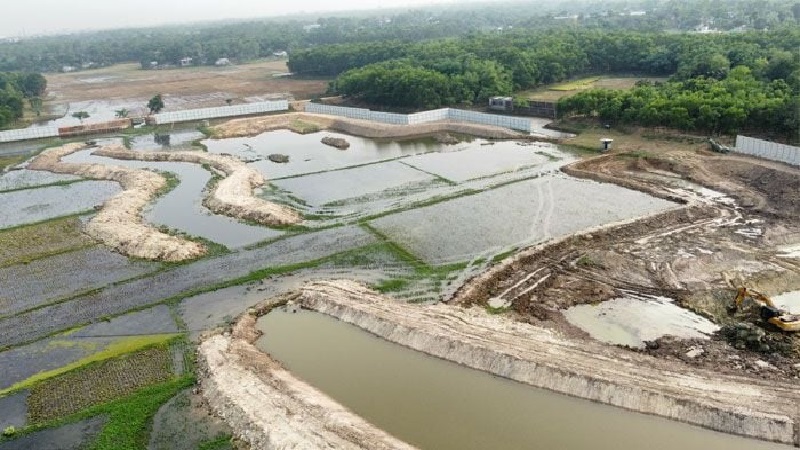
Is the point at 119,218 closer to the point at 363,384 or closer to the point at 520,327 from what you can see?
the point at 363,384

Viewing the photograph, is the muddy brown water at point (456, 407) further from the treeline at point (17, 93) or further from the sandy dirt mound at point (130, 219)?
the treeline at point (17, 93)

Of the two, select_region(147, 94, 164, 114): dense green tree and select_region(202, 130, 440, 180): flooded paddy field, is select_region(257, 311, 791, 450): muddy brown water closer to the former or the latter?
select_region(202, 130, 440, 180): flooded paddy field

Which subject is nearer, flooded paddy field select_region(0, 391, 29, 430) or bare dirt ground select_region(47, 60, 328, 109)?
flooded paddy field select_region(0, 391, 29, 430)

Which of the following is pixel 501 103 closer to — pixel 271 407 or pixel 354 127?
pixel 354 127

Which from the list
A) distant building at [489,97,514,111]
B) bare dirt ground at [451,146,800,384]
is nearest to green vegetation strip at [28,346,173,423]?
bare dirt ground at [451,146,800,384]

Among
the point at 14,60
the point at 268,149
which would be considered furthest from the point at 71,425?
the point at 14,60

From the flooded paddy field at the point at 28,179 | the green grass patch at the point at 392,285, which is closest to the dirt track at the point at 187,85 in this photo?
the flooded paddy field at the point at 28,179

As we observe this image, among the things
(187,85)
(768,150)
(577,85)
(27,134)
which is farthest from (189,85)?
(768,150)

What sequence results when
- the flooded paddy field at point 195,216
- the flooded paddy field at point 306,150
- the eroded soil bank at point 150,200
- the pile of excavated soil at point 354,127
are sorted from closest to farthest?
the eroded soil bank at point 150,200 < the flooded paddy field at point 195,216 < the flooded paddy field at point 306,150 < the pile of excavated soil at point 354,127
